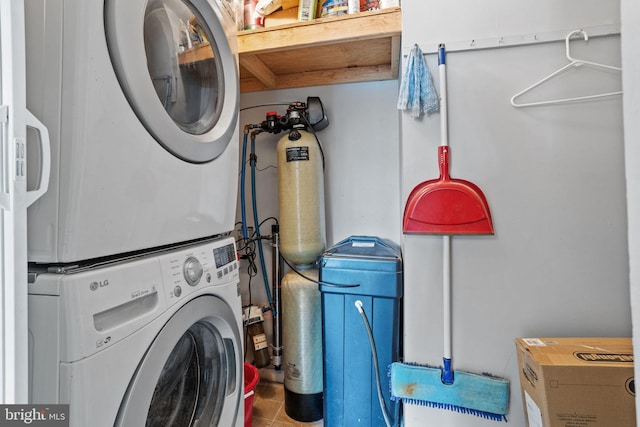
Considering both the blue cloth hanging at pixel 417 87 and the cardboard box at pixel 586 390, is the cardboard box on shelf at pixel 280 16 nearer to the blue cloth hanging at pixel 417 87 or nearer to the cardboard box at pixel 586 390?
the blue cloth hanging at pixel 417 87

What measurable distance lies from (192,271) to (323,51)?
1302 mm

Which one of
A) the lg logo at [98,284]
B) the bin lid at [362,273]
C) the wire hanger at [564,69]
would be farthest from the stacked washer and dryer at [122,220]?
the wire hanger at [564,69]

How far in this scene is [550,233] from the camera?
1.09 metres

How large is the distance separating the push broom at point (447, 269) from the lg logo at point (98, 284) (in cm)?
94

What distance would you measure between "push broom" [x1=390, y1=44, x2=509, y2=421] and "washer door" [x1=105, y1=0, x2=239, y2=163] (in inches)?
29.2

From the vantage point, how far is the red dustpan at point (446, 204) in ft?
3.60

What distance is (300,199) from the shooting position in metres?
1.57

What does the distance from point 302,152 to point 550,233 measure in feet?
3.64

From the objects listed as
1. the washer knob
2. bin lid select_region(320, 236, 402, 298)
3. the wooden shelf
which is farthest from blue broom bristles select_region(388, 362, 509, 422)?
the wooden shelf

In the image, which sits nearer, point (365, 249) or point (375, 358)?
point (375, 358)

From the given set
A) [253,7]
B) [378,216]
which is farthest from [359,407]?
[253,7]

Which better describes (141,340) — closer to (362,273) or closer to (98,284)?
(98,284)

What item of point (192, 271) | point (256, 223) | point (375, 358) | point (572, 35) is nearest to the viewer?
point (192, 271)

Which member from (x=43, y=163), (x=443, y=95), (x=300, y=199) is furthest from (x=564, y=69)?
(x=43, y=163)
